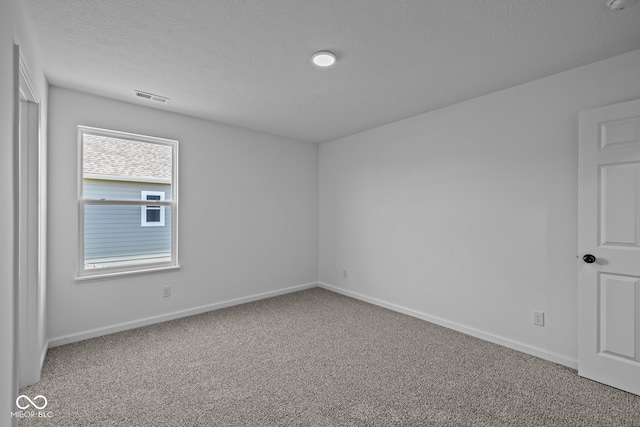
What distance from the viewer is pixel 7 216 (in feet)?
4.74

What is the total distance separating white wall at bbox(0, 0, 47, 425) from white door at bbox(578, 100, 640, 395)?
3572 millimetres

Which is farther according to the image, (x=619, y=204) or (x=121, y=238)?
(x=121, y=238)

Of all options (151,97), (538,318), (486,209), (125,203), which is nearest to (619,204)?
(486,209)

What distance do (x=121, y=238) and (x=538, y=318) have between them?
418 cm

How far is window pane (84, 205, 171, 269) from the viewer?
3.14 m

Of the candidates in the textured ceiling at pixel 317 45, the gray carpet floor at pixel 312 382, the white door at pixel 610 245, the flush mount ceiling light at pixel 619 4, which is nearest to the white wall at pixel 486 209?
the white door at pixel 610 245

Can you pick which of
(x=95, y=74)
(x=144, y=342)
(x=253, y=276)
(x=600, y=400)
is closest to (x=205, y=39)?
(x=95, y=74)

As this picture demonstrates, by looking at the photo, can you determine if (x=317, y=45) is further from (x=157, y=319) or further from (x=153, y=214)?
(x=157, y=319)

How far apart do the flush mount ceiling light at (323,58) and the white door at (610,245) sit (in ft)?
6.48

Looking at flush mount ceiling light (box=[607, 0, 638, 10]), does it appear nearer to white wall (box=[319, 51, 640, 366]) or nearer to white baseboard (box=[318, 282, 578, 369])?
white wall (box=[319, 51, 640, 366])

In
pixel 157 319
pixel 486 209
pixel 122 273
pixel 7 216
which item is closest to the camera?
pixel 7 216

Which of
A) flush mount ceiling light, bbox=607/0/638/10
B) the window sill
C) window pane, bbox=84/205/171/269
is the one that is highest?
flush mount ceiling light, bbox=607/0/638/10

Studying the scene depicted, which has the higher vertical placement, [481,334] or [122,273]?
[122,273]

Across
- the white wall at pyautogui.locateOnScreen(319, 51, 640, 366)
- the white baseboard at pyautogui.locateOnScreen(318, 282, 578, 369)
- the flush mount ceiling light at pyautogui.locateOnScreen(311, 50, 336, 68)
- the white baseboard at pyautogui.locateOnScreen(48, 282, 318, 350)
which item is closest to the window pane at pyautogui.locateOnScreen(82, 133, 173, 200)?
the white baseboard at pyautogui.locateOnScreen(48, 282, 318, 350)
